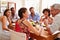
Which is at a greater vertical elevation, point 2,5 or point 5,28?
point 2,5

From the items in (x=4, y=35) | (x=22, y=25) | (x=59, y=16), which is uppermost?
(x=59, y=16)

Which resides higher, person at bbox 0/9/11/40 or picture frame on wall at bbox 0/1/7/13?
picture frame on wall at bbox 0/1/7/13

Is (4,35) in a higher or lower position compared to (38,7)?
lower

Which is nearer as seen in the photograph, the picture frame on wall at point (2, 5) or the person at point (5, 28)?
the person at point (5, 28)

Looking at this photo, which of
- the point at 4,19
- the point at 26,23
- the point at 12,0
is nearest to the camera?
the point at 26,23

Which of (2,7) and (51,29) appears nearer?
(51,29)

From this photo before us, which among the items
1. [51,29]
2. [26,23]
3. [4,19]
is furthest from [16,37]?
[4,19]

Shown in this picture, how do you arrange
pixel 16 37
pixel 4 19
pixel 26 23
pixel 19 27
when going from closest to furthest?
pixel 16 37 < pixel 26 23 < pixel 19 27 < pixel 4 19

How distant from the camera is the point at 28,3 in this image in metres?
5.77

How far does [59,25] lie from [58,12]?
1.06 feet

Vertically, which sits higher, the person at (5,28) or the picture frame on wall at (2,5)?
the picture frame on wall at (2,5)

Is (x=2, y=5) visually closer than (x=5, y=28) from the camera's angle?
No

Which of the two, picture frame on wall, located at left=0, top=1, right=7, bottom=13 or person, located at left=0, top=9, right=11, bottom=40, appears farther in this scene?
picture frame on wall, located at left=0, top=1, right=7, bottom=13

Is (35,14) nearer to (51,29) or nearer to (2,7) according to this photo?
(2,7)
